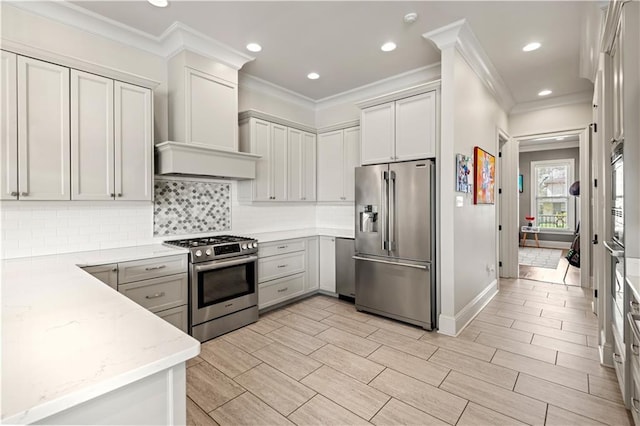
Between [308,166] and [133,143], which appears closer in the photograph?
[133,143]

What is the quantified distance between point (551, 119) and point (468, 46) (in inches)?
115

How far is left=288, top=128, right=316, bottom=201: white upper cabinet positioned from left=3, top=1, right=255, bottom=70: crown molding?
127 centimetres

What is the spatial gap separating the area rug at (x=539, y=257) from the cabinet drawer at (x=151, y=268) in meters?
6.75

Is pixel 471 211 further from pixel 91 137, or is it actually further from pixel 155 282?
pixel 91 137

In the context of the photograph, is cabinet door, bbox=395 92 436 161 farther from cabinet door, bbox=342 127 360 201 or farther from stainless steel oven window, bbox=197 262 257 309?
stainless steel oven window, bbox=197 262 257 309

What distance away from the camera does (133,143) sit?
9.21ft

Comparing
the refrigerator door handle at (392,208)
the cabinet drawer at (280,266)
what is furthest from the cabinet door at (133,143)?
the refrigerator door handle at (392,208)

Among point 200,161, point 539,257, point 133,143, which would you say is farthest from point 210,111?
point 539,257

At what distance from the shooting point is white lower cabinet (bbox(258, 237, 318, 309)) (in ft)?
12.3

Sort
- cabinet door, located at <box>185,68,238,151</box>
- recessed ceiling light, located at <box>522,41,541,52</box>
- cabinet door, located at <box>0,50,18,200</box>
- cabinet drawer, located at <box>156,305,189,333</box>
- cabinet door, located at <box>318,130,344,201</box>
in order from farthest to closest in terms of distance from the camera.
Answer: cabinet door, located at <box>318,130,344,201</box> < recessed ceiling light, located at <box>522,41,541,52</box> < cabinet door, located at <box>185,68,238,151</box> < cabinet drawer, located at <box>156,305,189,333</box> < cabinet door, located at <box>0,50,18,200</box>

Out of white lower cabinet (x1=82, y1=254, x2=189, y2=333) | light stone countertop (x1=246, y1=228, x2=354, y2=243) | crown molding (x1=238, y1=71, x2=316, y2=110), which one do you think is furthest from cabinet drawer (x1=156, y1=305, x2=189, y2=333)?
crown molding (x1=238, y1=71, x2=316, y2=110)

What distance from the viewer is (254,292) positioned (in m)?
Result: 3.50

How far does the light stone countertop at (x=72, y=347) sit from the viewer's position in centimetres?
69

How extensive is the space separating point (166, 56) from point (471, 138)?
3.45 m
